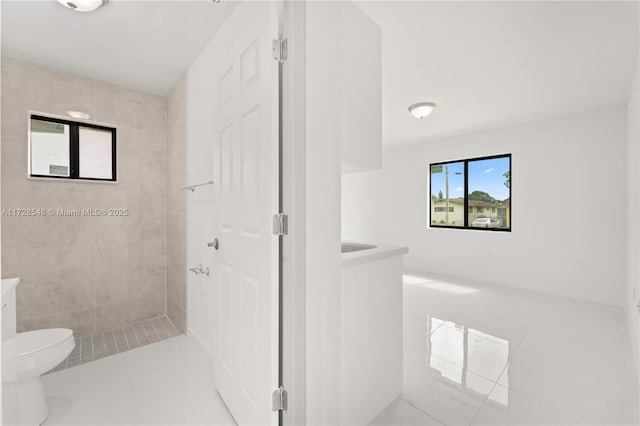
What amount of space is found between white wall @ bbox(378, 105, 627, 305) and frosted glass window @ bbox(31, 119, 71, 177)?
524cm

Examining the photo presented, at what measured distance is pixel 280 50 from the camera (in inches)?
50.8

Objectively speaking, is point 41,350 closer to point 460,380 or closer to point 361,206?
point 460,380

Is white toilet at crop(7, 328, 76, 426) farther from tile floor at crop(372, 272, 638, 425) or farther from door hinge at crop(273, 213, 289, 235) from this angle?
tile floor at crop(372, 272, 638, 425)

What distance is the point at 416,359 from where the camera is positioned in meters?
2.27

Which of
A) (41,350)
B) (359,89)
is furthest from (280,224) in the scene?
(41,350)

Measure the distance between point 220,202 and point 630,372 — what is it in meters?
3.15

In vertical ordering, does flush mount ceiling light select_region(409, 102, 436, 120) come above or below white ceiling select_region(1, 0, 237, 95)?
below

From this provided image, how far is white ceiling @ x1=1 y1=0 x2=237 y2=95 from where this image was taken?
73.6 inches

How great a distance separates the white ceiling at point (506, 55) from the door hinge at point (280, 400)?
2252mm

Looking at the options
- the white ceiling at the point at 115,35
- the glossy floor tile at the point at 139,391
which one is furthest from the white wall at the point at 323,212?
the white ceiling at the point at 115,35

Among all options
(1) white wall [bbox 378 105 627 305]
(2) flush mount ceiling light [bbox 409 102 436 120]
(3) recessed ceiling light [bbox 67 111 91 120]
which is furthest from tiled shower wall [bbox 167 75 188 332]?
(1) white wall [bbox 378 105 627 305]

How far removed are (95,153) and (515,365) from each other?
4.19 metres

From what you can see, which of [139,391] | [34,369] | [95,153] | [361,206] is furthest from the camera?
[361,206]

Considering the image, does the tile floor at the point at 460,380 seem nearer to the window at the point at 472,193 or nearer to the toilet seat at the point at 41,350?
the toilet seat at the point at 41,350
